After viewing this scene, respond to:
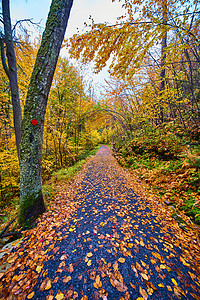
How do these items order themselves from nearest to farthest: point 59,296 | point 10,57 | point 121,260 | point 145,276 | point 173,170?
point 59,296, point 145,276, point 121,260, point 10,57, point 173,170

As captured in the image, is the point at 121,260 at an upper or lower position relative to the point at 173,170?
lower

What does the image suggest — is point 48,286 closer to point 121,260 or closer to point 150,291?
point 121,260

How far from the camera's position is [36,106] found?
2188 mm

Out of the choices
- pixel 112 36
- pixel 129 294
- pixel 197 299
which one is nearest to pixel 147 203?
pixel 197 299

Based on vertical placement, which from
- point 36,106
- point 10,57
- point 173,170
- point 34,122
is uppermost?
point 10,57

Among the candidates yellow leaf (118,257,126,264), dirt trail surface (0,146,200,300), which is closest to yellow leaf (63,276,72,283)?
dirt trail surface (0,146,200,300)

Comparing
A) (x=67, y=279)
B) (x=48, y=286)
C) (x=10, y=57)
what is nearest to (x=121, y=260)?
(x=67, y=279)

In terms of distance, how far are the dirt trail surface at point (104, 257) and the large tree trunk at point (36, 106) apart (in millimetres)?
714

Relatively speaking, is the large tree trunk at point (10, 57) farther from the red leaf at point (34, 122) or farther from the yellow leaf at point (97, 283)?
the yellow leaf at point (97, 283)

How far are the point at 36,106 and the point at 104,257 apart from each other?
3.09m

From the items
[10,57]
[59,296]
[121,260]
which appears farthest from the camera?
[10,57]

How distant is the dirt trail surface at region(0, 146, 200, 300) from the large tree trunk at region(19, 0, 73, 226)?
28.1 inches

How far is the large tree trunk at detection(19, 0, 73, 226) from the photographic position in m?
2.17

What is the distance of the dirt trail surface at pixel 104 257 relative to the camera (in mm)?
1297
